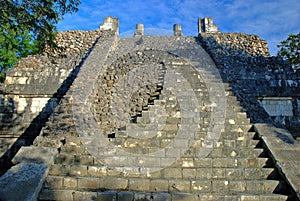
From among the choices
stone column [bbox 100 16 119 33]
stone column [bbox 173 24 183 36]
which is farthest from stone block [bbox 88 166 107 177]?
stone column [bbox 173 24 183 36]

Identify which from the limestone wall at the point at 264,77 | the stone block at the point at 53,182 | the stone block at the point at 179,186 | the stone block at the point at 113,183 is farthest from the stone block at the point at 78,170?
the limestone wall at the point at 264,77

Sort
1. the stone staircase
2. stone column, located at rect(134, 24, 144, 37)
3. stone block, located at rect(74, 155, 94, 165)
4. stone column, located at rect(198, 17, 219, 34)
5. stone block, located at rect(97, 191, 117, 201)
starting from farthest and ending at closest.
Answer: stone column, located at rect(134, 24, 144, 37) < stone column, located at rect(198, 17, 219, 34) < stone block, located at rect(74, 155, 94, 165) < the stone staircase < stone block, located at rect(97, 191, 117, 201)

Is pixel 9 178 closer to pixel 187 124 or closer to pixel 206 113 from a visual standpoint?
pixel 187 124

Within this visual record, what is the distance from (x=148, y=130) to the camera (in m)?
5.36

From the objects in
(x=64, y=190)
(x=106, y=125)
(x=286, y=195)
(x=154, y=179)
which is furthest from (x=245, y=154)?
(x=106, y=125)

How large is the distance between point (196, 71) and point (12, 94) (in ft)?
23.7

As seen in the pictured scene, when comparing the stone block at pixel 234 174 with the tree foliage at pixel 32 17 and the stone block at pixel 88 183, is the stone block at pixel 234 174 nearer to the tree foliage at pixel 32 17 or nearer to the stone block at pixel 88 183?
the stone block at pixel 88 183

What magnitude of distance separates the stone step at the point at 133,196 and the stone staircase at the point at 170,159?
2 cm

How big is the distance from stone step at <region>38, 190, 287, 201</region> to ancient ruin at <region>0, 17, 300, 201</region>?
0.05ft

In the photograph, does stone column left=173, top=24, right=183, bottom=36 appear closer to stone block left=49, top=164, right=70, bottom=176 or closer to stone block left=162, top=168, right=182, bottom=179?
stone block left=162, top=168, right=182, bottom=179

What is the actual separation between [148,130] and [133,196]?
5.44ft

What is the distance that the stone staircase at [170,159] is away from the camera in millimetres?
4203

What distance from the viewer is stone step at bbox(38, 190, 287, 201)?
396 cm

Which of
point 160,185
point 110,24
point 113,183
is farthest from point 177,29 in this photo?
point 113,183
